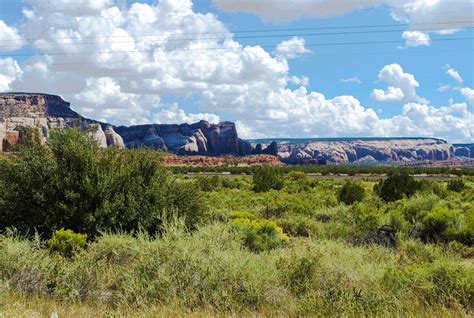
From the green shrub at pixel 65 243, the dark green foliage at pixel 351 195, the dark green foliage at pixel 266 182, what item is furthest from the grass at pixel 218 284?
the dark green foliage at pixel 266 182

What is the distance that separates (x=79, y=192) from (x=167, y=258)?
5831mm

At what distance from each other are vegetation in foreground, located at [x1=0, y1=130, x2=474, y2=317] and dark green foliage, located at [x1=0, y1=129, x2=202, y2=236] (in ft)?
0.10

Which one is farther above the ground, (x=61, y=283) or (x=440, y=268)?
(x=440, y=268)

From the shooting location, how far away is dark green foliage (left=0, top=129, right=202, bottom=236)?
13664 mm

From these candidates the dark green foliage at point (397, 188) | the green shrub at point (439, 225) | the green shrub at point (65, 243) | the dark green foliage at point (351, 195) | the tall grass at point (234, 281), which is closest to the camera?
the tall grass at point (234, 281)

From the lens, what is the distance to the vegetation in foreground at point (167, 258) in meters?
7.93

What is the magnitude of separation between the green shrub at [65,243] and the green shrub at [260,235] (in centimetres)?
386

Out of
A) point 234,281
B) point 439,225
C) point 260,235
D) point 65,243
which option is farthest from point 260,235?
point 439,225

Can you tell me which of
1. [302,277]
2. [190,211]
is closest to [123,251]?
[302,277]

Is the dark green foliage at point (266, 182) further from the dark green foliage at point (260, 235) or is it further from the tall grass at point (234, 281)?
the tall grass at point (234, 281)

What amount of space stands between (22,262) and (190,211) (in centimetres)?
714

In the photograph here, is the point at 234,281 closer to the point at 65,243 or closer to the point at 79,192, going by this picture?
the point at 65,243

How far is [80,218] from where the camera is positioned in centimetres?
1362

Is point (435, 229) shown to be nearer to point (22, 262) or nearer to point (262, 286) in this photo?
point (262, 286)
